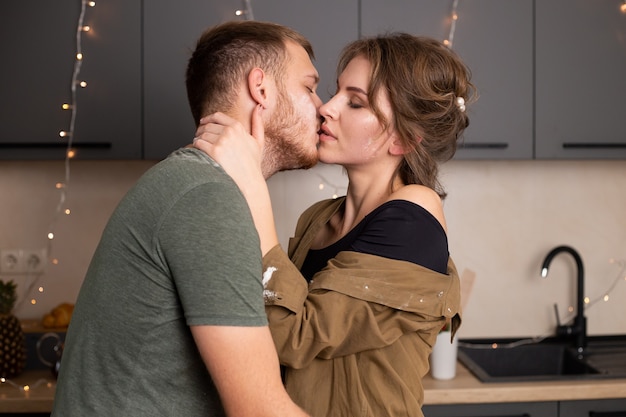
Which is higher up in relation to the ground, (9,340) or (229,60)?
(229,60)

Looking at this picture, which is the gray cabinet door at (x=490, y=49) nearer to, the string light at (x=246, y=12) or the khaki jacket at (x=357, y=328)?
the string light at (x=246, y=12)

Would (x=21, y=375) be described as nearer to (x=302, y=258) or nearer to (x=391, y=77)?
(x=302, y=258)

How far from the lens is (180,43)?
247 centimetres

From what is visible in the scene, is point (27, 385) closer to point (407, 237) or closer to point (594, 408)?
point (407, 237)

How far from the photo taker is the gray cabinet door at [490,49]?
2.50 m

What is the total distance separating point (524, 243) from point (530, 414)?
78 centimetres

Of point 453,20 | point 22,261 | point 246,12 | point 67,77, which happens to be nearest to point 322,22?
point 246,12

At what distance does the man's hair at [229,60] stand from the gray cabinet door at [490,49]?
44.2 inches

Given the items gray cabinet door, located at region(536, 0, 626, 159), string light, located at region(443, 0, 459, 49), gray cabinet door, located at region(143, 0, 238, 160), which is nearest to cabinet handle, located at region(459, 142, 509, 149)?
gray cabinet door, located at region(536, 0, 626, 159)

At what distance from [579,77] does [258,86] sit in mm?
1551

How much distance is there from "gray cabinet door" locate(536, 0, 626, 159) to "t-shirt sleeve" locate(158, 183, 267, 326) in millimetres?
1730

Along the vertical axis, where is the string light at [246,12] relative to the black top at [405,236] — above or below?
above

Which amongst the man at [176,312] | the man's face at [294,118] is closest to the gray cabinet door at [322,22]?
the man's face at [294,118]

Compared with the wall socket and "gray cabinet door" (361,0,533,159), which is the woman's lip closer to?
"gray cabinet door" (361,0,533,159)
